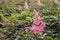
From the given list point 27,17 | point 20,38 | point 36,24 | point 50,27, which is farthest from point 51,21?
point 36,24

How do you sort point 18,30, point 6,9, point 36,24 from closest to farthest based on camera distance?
point 36,24 < point 18,30 < point 6,9

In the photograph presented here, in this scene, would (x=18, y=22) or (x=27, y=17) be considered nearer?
(x=18, y=22)

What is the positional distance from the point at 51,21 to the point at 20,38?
3.37ft

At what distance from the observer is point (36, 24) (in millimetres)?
3518

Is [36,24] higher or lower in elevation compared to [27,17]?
higher

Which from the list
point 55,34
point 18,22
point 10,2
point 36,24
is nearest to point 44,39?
point 55,34

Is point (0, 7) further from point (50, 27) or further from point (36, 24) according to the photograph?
point (36, 24)

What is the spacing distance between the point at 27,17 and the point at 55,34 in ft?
3.48

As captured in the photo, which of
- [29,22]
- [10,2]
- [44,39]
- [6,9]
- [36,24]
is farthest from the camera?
[10,2]

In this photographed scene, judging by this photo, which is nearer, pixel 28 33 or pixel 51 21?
pixel 28 33

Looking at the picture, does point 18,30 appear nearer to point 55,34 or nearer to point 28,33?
point 28,33

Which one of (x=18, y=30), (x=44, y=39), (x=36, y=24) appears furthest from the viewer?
(x=18, y=30)

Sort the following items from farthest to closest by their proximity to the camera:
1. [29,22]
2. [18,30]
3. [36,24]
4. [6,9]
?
[6,9] → [29,22] → [18,30] → [36,24]

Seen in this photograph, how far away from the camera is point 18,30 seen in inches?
180
